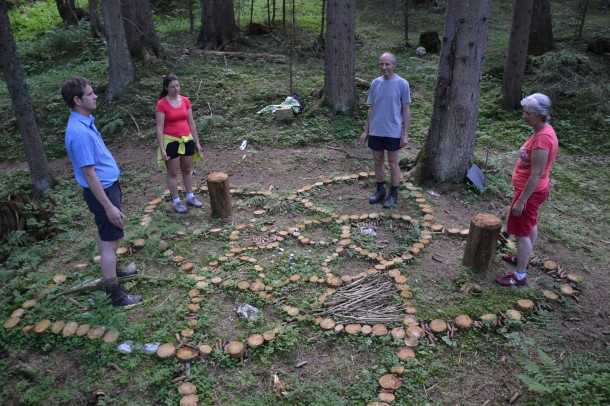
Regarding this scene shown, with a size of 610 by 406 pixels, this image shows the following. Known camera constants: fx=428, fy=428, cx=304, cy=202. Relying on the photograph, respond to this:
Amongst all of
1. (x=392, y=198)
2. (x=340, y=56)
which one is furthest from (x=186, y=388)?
(x=340, y=56)

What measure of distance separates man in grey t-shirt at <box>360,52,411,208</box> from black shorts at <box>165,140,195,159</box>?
2521 mm

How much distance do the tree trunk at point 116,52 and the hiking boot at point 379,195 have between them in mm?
7168

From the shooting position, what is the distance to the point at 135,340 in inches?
156

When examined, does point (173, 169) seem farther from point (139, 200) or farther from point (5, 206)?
point (5, 206)

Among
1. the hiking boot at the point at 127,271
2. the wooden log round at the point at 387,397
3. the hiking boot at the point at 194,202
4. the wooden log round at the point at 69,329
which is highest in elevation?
the hiking boot at the point at 194,202

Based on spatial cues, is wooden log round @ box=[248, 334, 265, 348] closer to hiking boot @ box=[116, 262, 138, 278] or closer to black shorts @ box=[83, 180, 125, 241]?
black shorts @ box=[83, 180, 125, 241]

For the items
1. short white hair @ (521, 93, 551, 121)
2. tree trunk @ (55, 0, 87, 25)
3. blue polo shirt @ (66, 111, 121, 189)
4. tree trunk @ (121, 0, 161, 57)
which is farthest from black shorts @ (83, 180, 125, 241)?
tree trunk @ (55, 0, 87, 25)

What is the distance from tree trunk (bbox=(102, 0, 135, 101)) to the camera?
9510 mm

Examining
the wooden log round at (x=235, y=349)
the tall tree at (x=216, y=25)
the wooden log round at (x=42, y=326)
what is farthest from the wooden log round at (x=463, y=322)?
the tall tree at (x=216, y=25)

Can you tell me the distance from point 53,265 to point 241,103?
6.04 m

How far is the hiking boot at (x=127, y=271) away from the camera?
4805 millimetres

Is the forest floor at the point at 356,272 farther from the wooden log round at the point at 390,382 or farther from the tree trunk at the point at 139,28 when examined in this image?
the tree trunk at the point at 139,28

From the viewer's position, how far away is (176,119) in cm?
582

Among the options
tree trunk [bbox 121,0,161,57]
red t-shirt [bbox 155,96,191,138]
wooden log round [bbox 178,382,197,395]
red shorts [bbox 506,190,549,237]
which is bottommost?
wooden log round [bbox 178,382,197,395]
